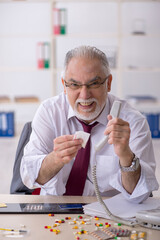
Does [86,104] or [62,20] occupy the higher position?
[62,20]

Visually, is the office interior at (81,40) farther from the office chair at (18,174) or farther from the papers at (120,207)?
the papers at (120,207)

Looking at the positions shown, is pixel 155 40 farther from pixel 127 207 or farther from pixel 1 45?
pixel 127 207

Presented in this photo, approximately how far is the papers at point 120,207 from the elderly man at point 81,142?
0.11ft

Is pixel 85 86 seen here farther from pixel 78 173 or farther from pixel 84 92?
pixel 78 173

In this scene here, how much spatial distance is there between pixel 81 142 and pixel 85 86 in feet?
1.01

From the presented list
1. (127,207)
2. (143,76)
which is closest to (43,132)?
(127,207)

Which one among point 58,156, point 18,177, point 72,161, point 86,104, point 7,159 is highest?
point 86,104

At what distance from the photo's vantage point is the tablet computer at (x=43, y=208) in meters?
1.56

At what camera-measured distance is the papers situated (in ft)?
5.04

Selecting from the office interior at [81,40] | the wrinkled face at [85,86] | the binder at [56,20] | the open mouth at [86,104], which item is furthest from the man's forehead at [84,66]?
the office interior at [81,40]

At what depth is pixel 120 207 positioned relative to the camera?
5.33 feet

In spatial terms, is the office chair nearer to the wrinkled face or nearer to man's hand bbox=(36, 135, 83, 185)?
man's hand bbox=(36, 135, 83, 185)

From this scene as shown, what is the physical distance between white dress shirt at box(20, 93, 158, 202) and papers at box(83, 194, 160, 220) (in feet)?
0.29

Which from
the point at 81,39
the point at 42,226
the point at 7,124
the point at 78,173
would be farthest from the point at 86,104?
the point at 81,39
